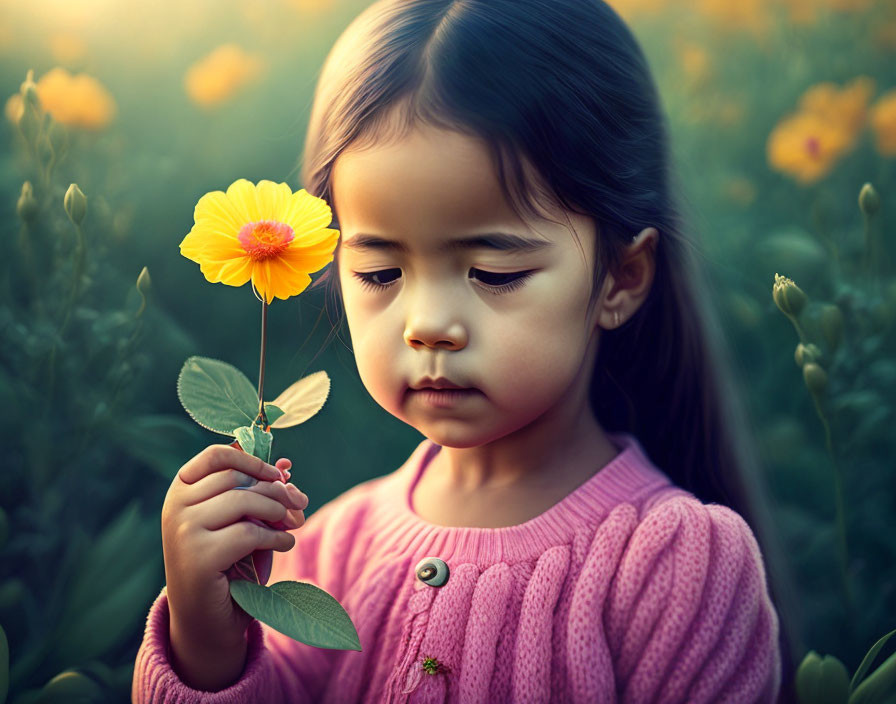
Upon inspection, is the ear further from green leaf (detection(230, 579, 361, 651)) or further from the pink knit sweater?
green leaf (detection(230, 579, 361, 651))

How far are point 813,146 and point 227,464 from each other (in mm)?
1395

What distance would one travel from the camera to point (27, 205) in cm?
112

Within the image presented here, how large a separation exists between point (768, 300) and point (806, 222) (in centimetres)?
35

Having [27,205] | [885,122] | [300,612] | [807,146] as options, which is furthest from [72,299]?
[885,122]

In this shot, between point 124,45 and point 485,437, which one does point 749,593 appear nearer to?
point 485,437

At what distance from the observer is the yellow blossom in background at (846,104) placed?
1768 millimetres

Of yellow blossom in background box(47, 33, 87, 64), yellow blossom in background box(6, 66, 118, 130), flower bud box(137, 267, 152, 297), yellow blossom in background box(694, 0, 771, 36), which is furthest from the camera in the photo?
yellow blossom in background box(694, 0, 771, 36)

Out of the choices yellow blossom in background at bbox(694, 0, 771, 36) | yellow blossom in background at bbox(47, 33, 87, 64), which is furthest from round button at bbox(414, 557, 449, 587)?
yellow blossom in background at bbox(694, 0, 771, 36)

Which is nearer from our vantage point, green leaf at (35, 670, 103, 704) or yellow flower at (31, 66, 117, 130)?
green leaf at (35, 670, 103, 704)

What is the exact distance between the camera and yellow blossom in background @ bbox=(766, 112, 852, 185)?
179 cm

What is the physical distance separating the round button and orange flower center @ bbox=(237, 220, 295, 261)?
14.9 inches

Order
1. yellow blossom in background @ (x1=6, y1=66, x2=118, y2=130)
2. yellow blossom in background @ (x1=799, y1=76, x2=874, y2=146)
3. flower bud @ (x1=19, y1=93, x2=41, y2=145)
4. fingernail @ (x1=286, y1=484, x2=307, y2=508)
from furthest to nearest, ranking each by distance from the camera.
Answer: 1. yellow blossom in background @ (x1=799, y1=76, x2=874, y2=146)
2. yellow blossom in background @ (x1=6, y1=66, x2=118, y2=130)
3. flower bud @ (x1=19, y1=93, x2=41, y2=145)
4. fingernail @ (x1=286, y1=484, x2=307, y2=508)

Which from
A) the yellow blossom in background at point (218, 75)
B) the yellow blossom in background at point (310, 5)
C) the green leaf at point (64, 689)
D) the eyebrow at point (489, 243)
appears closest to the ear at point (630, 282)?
the eyebrow at point (489, 243)

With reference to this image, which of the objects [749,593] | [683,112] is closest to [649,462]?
[749,593]
